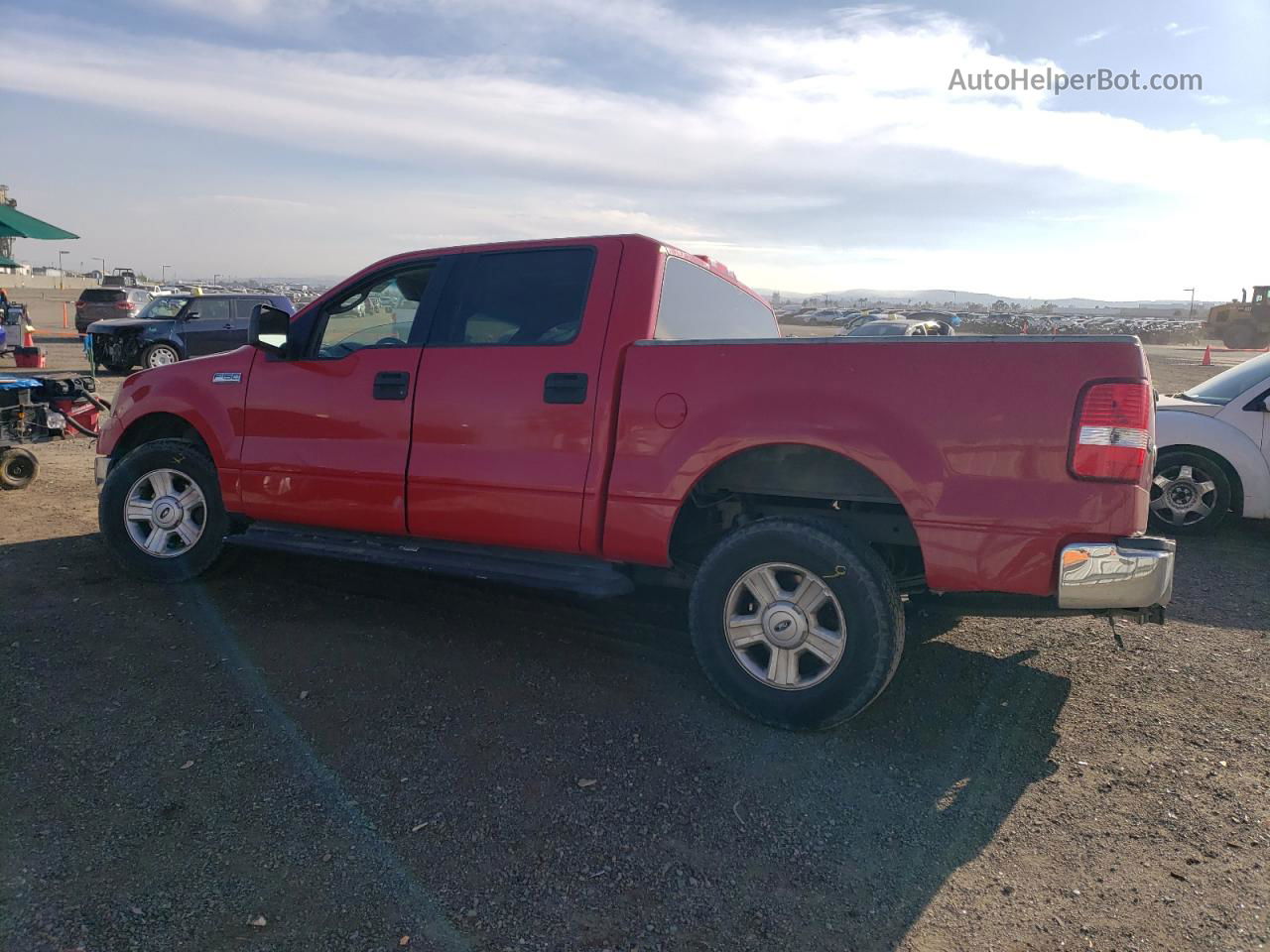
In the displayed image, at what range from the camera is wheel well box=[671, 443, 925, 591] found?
3.78 m

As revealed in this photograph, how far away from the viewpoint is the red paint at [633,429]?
3.33 meters

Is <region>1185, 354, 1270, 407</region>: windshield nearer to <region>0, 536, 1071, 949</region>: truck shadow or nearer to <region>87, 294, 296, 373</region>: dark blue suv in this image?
<region>0, 536, 1071, 949</region>: truck shadow

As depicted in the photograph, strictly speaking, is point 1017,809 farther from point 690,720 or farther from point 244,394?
point 244,394

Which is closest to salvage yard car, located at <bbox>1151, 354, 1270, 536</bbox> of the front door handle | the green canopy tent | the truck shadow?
the truck shadow

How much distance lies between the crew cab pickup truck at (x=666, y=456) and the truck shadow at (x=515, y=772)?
43cm

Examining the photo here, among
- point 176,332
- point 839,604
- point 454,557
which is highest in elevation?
point 176,332

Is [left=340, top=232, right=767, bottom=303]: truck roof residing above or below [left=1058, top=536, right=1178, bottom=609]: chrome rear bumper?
above

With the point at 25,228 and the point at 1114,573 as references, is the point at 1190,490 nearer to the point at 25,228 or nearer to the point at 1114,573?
the point at 1114,573

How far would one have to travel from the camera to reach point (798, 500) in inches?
162

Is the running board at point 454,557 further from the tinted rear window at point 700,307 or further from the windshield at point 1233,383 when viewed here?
the windshield at point 1233,383

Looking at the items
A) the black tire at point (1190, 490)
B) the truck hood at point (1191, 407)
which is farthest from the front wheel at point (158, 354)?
the black tire at point (1190, 490)

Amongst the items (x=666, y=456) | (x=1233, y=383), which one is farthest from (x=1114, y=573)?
(x=1233, y=383)

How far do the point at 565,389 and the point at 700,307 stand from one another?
1031 mm

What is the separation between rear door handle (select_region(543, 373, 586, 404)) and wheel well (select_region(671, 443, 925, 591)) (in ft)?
2.27
